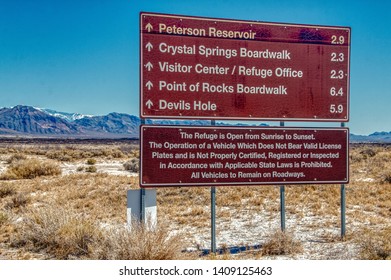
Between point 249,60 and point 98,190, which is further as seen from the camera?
point 98,190

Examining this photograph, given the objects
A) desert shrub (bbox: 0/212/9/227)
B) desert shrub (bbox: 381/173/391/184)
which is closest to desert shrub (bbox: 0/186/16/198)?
desert shrub (bbox: 0/212/9/227)

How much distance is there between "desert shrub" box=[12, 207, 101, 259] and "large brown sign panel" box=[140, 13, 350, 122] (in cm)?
210

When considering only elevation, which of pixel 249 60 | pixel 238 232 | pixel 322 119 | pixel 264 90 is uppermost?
pixel 249 60

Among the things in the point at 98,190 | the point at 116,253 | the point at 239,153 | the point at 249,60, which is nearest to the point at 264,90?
the point at 249,60

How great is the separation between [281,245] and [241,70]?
108 inches

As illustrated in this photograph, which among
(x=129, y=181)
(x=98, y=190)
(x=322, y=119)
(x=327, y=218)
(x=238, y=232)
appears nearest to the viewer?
(x=322, y=119)

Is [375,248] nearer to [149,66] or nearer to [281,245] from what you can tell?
[281,245]

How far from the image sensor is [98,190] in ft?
42.8

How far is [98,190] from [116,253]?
312 inches

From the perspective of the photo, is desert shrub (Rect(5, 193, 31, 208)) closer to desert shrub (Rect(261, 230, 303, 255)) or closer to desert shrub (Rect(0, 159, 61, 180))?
desert shrub (Rect(261, 230, 303, 255))

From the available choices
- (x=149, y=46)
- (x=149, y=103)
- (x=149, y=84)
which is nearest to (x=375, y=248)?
(x=149, y=103)

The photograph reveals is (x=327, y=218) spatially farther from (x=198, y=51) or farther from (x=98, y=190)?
(x=98, y=190)

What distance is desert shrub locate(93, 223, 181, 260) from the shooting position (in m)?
5.21

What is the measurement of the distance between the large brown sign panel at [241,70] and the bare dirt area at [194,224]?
196 cm
